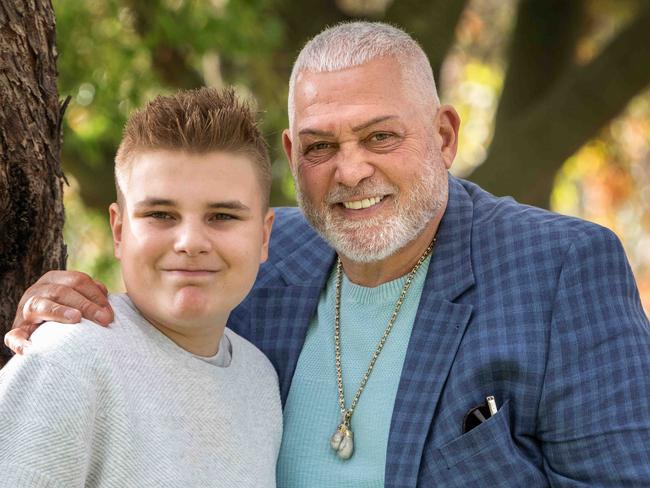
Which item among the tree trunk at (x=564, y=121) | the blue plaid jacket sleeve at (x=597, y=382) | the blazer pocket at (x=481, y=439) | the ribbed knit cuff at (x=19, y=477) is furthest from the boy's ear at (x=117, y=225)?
the tree trunk at (x=564, y=121)

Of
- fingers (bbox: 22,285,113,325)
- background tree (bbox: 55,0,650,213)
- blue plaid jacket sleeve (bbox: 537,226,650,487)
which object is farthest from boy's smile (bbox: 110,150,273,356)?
background tree (bbox: 55,0,650,213)

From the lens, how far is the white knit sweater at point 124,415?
6.11 ft

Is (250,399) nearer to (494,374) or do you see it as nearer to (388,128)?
(494,374)

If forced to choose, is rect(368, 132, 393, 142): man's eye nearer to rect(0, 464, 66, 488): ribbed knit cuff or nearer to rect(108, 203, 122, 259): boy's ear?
rect(108, 203, 122, 259): boy's ear

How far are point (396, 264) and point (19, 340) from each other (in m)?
1.13

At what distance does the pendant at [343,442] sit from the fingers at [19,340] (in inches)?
32.6

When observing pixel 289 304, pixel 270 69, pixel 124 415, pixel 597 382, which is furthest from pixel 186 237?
pixel 270 69

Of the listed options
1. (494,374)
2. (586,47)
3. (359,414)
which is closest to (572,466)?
(494,374)

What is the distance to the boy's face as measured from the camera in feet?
7.05

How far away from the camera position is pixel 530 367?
2334 mm

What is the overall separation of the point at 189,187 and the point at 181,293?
22 cm

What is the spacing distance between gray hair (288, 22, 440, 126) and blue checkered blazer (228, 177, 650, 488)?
1.58ft

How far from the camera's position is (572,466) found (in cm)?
A: 230

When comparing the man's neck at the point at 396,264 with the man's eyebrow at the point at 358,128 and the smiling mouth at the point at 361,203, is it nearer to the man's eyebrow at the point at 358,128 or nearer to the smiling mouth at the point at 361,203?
the smiling mouth at the point at 361,203
